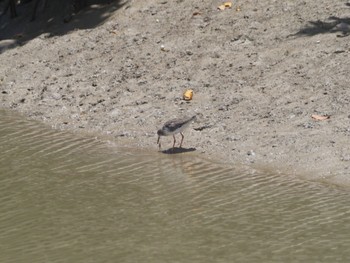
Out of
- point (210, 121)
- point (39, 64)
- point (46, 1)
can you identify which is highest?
point (46, 1)

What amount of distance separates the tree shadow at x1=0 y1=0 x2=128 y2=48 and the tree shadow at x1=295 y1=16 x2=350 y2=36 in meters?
6.39

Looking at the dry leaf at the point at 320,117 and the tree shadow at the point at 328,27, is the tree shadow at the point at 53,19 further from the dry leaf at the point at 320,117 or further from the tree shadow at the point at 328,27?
the dry leaf at the point at 320,117

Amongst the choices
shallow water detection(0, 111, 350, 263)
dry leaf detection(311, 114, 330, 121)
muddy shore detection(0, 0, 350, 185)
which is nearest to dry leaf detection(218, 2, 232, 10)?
muddy shore detection(0, 0, 350, 185)

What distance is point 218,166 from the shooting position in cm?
1103

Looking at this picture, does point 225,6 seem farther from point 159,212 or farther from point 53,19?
point 159,212

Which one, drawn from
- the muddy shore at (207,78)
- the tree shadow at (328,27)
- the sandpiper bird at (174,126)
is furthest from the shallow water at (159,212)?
the tree shadow at (328,27)

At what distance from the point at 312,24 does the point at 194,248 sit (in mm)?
9009

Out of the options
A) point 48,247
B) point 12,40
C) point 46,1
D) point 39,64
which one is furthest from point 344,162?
point 46,1

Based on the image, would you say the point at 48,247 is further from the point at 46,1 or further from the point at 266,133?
the point at 46,1

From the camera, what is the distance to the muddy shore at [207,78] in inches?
459

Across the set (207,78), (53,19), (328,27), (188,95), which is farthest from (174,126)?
(53,19)

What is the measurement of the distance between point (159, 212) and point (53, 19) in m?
13.9

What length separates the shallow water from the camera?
7.84 m

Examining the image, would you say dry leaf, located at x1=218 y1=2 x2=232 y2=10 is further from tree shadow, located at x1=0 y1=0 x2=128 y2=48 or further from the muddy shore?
tree shadow, located at x1=0 y1=0 x2=128 y2=48
